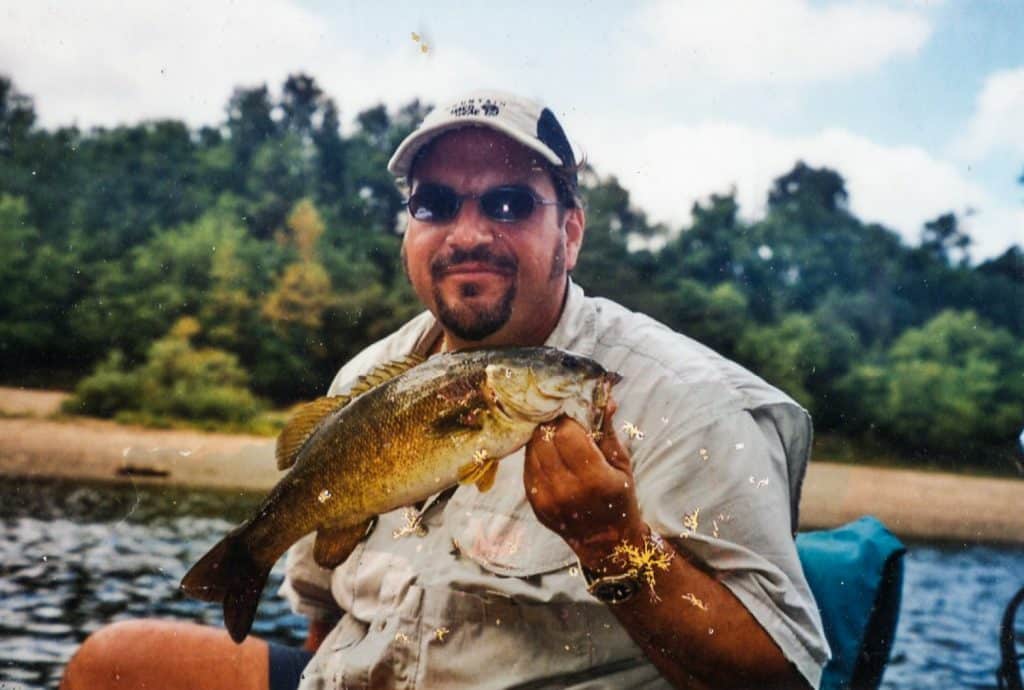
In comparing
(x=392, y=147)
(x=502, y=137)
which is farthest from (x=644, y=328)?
(x=392, y=147)

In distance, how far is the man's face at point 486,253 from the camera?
6.59ft

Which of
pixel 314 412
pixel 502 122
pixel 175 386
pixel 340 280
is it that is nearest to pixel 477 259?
pixel 502 122

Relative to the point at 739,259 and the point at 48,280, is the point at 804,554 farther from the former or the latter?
the point at 48,280

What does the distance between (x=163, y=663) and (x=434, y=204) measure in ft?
4.94

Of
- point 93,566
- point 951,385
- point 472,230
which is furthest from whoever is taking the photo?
point 93,566

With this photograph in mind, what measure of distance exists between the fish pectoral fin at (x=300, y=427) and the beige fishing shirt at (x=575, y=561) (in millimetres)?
348

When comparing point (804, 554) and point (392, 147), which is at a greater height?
point (392, 147)

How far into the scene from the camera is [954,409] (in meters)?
3.78

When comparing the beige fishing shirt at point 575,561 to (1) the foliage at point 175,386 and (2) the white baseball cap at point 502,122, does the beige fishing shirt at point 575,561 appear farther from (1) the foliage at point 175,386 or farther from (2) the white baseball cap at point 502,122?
(1) the foliage at point 175,386

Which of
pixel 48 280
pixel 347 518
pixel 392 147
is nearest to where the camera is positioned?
pixel 347 518

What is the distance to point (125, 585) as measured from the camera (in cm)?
Answer: 468

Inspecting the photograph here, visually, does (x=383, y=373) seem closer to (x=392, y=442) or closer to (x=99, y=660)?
(x=392, y=442)

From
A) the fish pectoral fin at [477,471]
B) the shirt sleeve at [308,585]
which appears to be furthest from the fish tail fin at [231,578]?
the shirt sleeve at [308,585]

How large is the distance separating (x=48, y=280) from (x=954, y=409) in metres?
5.30
